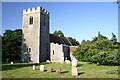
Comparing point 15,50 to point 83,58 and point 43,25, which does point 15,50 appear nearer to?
point 43,25

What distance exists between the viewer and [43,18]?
39.8 metres

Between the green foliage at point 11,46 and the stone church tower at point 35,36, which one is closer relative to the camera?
the stone church tower at point 35,36

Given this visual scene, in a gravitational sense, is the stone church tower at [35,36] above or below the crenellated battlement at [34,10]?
below

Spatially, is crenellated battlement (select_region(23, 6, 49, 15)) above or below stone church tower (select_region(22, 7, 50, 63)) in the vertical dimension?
above

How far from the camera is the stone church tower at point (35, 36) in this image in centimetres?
3756

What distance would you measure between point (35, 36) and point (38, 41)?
1.32 metres

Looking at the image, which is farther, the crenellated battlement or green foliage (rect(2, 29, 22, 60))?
green foliage (rect(2, 29, 22, 60))

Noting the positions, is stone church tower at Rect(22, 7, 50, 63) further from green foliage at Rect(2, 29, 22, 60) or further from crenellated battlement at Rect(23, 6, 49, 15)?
green foliage at Rect(2, 29, 22, 60)

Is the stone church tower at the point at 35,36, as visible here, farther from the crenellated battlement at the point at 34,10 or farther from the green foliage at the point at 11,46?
the green foliage at the point at 11,46

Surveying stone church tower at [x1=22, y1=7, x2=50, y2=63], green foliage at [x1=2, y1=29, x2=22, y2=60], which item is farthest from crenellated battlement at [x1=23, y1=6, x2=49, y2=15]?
green foliage at [x1=2, y1=29, x2=22, y2=60]

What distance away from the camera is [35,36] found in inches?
1497

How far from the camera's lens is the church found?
1484 inches

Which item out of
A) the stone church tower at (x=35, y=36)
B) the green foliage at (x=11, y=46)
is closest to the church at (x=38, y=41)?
the stone church tower at (x=35, y=36)

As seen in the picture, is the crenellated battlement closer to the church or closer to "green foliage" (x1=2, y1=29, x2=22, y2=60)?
the church
